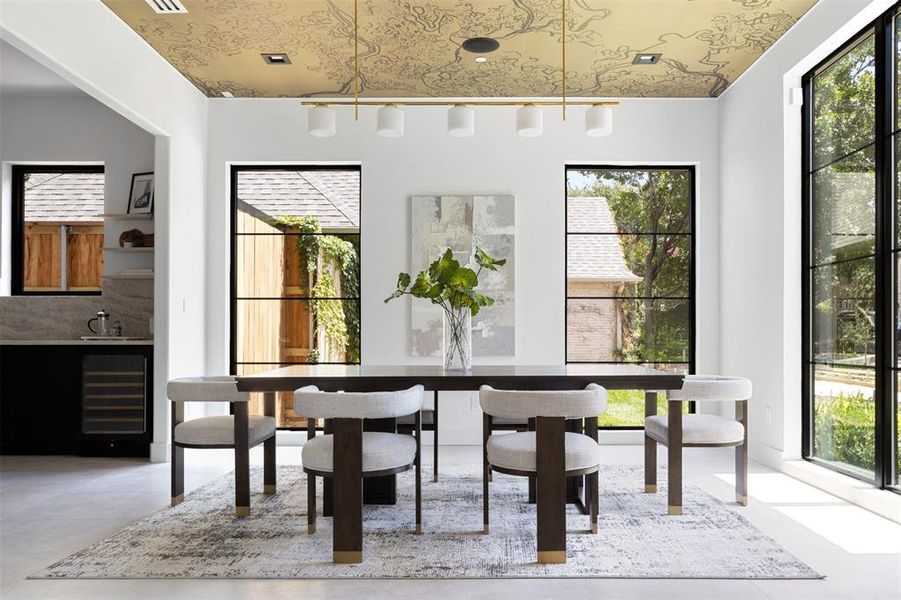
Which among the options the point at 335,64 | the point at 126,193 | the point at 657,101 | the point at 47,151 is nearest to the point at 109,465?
the point at 126,193

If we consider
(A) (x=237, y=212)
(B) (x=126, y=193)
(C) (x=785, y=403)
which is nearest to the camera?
(C) (x=785, y=403)

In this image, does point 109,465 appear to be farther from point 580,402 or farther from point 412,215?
point 580,402

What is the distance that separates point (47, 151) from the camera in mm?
5914

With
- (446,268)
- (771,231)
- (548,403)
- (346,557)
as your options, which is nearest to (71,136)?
(446,268)

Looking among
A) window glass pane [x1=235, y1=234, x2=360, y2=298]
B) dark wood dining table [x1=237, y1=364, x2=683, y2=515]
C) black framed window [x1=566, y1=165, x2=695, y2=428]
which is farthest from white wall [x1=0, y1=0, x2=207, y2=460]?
black framed window [x1=566, y1=165, x2=695, y2=428]

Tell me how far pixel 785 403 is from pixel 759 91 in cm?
233

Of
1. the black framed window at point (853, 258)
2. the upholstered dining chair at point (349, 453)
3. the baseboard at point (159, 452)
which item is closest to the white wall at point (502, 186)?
the baseboard at point (159, 452)

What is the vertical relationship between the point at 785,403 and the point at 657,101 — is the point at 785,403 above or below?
below

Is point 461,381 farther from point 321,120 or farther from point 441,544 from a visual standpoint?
point 321,120

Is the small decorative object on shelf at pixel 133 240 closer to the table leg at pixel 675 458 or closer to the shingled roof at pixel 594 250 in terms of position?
the shingled roof at pixel 594 250

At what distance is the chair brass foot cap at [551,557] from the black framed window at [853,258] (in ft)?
6.97

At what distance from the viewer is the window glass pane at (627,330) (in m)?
6.11

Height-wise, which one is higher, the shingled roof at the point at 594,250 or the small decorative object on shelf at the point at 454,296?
the shingled roof at the point at 594,250

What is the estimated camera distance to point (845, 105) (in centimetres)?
431
